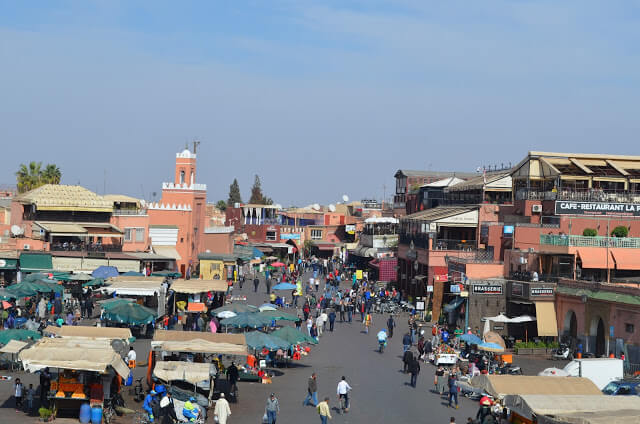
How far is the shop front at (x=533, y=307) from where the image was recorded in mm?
37219

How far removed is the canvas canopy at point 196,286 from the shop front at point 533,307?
1258cm

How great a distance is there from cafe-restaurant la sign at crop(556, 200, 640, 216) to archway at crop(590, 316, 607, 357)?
9838 millimetres

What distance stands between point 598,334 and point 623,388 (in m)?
8.65

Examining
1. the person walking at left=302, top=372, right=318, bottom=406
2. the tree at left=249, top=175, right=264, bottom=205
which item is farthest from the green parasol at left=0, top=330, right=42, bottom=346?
the tree at left=249, top=175, right=264, bottom=205

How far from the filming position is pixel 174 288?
39719 mm

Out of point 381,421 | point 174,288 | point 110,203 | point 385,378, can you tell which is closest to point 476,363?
point 385,378

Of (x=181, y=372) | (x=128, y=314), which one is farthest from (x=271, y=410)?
(x=128, y=314)

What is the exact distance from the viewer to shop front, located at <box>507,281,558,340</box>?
3722 cm

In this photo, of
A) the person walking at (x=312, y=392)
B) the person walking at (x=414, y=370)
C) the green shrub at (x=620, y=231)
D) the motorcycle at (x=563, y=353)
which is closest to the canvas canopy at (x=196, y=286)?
the person walking at (x=414, y=370)

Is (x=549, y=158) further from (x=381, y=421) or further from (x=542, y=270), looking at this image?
(x=381, y=421)

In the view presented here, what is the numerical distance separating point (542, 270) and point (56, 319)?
2068 cm

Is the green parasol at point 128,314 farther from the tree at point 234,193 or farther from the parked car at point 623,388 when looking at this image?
the tree at point 234,193

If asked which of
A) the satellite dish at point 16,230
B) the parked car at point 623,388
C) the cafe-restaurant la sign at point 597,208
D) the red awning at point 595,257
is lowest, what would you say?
the parked car at point 623,388

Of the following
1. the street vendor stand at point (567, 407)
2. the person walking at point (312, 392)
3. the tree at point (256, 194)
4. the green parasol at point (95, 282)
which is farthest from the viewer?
the tree at point (256, 194)
